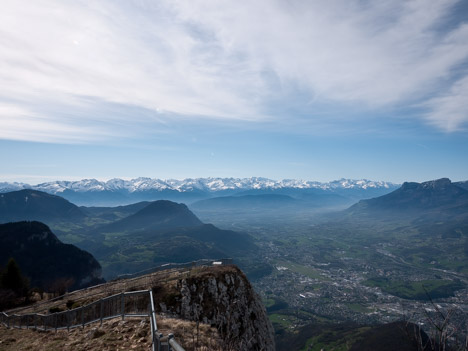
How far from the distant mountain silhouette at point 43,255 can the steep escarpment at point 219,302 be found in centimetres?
14792

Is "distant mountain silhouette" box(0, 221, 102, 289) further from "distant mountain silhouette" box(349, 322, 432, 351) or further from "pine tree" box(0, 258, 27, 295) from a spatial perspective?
"distant mountain silhouette" box(349, 322, 432, 351)

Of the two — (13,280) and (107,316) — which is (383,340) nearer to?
(13,280)

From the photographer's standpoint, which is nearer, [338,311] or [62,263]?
[62,263]

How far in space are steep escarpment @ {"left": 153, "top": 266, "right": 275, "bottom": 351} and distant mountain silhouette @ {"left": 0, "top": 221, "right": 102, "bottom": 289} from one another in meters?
148

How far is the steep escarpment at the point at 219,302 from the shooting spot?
117 ft

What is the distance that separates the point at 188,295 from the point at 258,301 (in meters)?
13.2

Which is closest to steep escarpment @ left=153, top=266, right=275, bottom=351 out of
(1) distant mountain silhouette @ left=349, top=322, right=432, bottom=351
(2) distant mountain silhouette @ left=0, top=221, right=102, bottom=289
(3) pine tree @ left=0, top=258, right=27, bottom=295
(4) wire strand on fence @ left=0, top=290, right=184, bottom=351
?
(4) wire strand on fence @ left=0, top=290, right=184, bottom=351

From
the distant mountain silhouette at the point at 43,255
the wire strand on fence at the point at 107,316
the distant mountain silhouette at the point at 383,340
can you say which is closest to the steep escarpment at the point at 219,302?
the wire strand on fence at the point at 107,316

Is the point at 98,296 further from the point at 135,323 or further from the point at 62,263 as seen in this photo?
the point at 62,263

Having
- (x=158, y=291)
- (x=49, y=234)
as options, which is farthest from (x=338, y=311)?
(x=49, y=234)

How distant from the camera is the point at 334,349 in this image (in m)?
123

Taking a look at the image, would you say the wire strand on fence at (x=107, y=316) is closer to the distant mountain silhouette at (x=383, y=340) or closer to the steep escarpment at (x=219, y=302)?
the steep escarpment at (x=219, y=302)

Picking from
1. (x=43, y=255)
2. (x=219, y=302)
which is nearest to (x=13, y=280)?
(x=219, y=302)

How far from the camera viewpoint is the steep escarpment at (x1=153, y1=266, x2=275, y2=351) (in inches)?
1407
